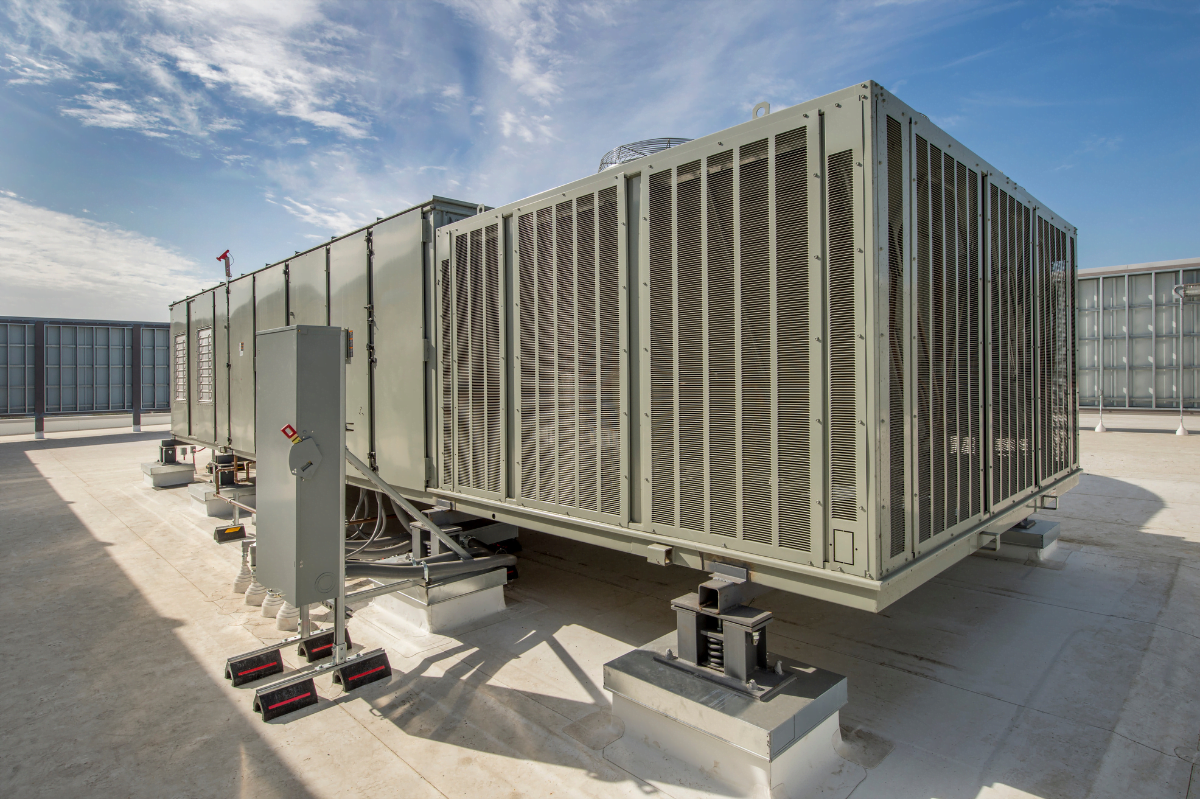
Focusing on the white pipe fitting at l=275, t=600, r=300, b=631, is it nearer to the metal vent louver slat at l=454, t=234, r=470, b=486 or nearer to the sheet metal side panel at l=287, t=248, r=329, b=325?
the metal vent louver slat at l=454, t=234, r=470, b=486

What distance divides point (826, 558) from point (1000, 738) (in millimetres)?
1414

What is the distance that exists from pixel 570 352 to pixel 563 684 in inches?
88.9

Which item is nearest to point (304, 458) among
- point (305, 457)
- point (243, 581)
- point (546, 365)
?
point (305, 457)

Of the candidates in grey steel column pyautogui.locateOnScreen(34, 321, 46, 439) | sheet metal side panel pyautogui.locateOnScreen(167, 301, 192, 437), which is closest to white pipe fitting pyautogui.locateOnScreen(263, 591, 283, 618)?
sheet metal side panel pyautogui.locateOnScreen(167, 301, 192, 437)

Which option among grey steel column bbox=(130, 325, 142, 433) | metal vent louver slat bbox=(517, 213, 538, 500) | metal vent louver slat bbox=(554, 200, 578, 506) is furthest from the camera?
grey steel column bbox=(130, 325, 142, 433)

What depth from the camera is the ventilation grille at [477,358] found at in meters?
5.07

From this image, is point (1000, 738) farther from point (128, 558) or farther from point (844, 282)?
point (128, 558)

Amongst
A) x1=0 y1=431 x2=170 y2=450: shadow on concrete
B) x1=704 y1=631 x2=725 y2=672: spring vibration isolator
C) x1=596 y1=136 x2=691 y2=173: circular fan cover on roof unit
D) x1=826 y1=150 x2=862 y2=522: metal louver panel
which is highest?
x1=596 y1=136 x2=691 y2=173: circular fan cover on roof unit

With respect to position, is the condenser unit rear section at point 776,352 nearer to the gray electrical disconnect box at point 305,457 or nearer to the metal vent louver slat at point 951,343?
the metal vent louver slat at point 951,343

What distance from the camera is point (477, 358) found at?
5.22m

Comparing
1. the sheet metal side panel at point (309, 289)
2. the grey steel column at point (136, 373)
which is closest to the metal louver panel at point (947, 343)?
the sheet metal side panel at point (309, 289)

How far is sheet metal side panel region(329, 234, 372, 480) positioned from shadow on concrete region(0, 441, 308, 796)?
236 cm

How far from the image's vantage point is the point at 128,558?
7.14 m

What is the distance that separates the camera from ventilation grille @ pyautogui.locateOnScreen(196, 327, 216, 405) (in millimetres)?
10469
